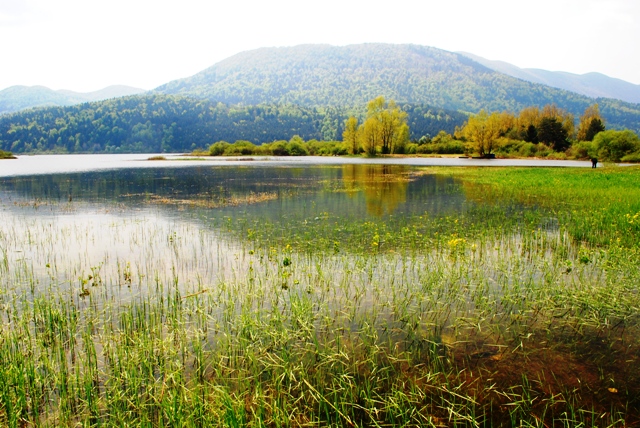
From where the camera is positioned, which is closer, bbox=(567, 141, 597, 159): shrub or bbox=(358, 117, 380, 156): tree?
bbox=(567, 141, 597, 159): shrub

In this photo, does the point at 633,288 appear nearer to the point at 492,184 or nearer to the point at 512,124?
the point at 492,184

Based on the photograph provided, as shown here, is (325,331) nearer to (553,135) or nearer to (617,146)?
(617,146)

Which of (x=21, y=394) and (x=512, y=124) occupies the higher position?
(x=512, y=124)

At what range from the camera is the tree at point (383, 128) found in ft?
369

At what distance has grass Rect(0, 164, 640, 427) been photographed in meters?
5.83

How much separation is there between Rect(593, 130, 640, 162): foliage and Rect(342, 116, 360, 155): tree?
207 feet

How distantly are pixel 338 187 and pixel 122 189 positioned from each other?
66.8ft

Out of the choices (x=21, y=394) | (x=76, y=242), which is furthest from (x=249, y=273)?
(x=76, y=242)

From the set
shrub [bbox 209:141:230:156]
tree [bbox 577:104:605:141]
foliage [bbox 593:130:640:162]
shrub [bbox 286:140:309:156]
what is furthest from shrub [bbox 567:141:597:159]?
shrub [bbox 209:141:230:156]

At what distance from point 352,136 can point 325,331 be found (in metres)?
117

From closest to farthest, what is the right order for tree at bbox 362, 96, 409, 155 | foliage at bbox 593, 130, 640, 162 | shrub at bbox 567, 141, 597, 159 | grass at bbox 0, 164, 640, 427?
grass at bbox 0, 164, 640, 427
foliage at bbox 593, 130, 640, 162
shrub at bbox 567, 141, 597, 159
tree at bbox 362, 96, 409, 155

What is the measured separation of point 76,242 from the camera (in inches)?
667

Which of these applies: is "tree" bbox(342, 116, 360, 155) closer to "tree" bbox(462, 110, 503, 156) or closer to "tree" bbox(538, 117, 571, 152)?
"tree" bbox(462, 110, 503, 156)

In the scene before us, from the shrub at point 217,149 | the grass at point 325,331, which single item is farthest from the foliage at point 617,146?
the shrub at point 217,149
